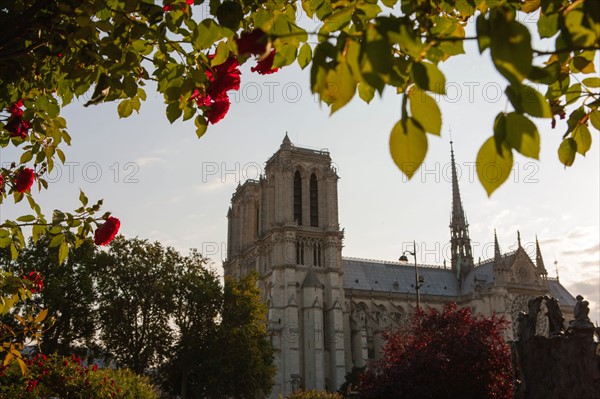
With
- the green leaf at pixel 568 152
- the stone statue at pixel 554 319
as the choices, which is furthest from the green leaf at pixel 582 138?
the stone statue at pixel 554 319

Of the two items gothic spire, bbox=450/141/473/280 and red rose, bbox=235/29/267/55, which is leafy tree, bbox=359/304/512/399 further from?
gothic spire, bbox=450/141/473/280

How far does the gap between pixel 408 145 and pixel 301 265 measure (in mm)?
61827

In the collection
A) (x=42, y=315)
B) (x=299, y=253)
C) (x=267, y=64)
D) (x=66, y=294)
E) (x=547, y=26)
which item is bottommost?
(x=42, y=315)

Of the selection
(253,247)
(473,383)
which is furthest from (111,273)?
(253,247)

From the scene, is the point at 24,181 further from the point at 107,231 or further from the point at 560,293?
the point at 560,293

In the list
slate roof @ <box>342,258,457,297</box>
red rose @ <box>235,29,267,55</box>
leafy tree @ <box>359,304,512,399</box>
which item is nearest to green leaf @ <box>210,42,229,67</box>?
red rose @ <box>235,29,267,55</box>

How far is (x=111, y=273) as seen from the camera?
3800cm

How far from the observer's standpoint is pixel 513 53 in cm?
162

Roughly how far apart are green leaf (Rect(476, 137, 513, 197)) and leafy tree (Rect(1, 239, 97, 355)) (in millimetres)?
34525

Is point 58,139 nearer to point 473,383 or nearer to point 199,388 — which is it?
point 473,383

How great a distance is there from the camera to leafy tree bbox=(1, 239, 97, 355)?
34.4 m

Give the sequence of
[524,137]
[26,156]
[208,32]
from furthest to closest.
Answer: [26,156]
[208,32]
[524,137]

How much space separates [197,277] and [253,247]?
98.4 ft

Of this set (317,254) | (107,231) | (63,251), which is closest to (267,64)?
(107,231)
